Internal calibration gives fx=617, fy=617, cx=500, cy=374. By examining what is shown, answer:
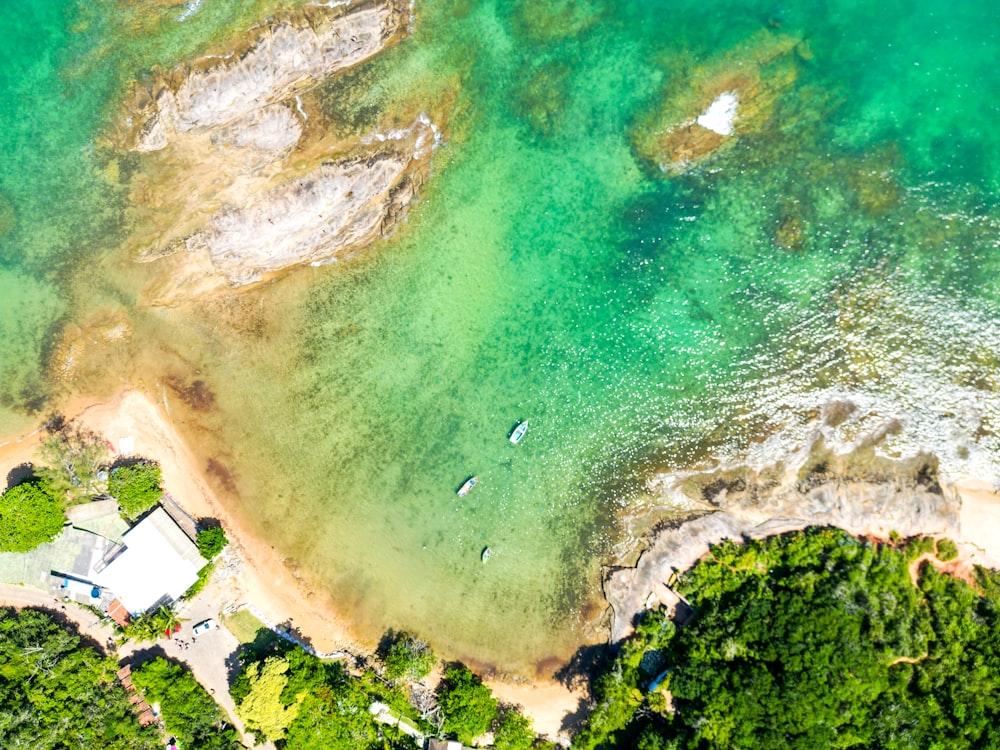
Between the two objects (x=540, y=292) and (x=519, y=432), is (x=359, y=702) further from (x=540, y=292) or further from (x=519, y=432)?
(x=540, y=292)

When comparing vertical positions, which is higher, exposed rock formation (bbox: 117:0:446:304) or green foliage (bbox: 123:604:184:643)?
exposed rock formation (bbox: 117:0:446:304)

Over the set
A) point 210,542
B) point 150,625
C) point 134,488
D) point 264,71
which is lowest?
point 150,625

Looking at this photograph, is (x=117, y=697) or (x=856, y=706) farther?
(x=117, y=697)

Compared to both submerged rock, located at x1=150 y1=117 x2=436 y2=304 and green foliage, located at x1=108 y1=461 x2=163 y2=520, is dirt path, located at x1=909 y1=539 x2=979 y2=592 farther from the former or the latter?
green foliage, located at x1=108 y1=461 x2=163 y2=520

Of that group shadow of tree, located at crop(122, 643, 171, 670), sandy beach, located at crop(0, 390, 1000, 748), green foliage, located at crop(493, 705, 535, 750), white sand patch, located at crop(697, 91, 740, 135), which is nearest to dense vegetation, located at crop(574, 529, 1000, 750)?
green foliage, located at crop(493, 705, 535, 750)

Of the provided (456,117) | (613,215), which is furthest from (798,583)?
(456,117)

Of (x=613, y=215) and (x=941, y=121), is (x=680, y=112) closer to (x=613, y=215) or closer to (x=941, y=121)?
(x=613, y=215)

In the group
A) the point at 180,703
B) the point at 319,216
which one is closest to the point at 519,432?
the point at 319,216
